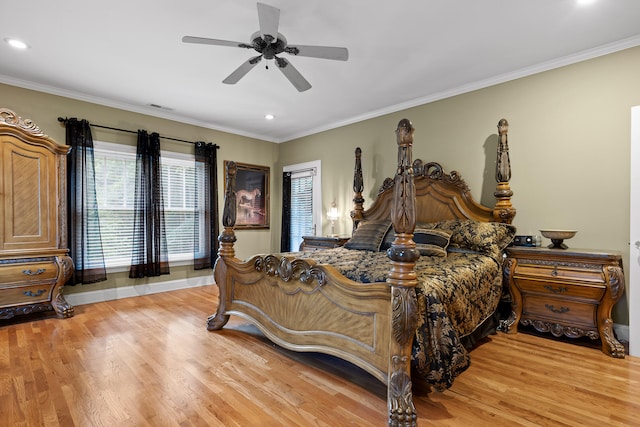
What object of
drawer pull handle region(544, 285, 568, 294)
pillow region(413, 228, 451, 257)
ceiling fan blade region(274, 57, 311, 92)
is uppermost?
ceiling fan blade region(274, 57, 311, 92)

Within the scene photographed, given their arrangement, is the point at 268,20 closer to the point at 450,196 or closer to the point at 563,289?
the point at 450,196

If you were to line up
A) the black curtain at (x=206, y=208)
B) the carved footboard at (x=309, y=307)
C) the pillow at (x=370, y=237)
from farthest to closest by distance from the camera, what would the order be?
1. the black curtain at (x=206, y=208)
2. the pillow at (x=370, y=237)
3. the carved footboard at (x=309, y=307)

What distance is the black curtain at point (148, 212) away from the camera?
4.50 meters

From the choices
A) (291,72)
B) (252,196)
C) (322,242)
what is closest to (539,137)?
(291,72)

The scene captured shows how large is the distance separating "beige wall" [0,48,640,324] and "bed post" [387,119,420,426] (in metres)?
2.33

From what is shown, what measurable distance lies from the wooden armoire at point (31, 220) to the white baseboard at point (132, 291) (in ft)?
1.61

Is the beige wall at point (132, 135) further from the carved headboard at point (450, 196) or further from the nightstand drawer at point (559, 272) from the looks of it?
the nightstand drawer at point (559, 272)

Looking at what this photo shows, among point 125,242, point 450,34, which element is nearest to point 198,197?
point 125,242

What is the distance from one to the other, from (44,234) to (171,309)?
164cm

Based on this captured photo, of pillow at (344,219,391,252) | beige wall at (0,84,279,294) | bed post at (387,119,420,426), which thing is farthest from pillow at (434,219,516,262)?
beige wall at (0,84,279,294)

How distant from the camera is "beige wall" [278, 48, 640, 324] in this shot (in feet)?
9.50

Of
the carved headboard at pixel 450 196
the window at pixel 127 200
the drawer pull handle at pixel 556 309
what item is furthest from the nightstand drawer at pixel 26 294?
the drawer pull handle at pixel 556 309

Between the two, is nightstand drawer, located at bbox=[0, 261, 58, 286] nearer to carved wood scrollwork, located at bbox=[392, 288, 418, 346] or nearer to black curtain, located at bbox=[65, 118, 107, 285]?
black curtain, located at bbox=[65, 118, 107, 285]

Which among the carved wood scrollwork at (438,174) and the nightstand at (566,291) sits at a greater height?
the carved wood scrollwork at (438,174)
